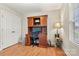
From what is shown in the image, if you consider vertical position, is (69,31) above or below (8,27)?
below

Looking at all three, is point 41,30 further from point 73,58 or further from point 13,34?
point 73,58

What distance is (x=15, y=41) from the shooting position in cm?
414

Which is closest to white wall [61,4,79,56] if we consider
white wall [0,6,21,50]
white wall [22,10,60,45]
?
white wall [22,10,60,45]

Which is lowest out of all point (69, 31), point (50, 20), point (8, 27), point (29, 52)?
point (29, 52)

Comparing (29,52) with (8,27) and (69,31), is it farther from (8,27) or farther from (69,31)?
(8,27)

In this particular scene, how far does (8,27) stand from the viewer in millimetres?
4258

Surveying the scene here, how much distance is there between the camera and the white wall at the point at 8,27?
3.89 m

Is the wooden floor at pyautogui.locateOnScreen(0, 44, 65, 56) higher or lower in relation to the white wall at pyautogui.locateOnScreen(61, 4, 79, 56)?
lower

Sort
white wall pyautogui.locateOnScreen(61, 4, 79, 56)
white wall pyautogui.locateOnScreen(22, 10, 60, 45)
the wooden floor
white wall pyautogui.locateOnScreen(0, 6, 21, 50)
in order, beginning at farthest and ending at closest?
white wall pyautogui.locateOnScreen(0, 6, 21, 50), white wall pyautogui.locateOnScreen(22, 10, 60, 45), the wooden floor, white wall pyautogui.locateOnScreen(61, 4, 79, 56)

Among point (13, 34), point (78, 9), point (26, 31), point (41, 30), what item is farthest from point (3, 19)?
point (78, 9)

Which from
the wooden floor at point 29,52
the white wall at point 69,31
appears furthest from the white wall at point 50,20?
the wooden floor at point 29,52

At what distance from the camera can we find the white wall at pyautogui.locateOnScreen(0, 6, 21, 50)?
12.8 feet

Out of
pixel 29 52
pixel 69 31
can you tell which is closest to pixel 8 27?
pixel 29 52

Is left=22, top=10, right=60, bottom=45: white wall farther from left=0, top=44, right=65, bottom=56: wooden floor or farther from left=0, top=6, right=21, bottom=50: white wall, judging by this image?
left=0, top=44, right=65, bottom=56: wooden floor
